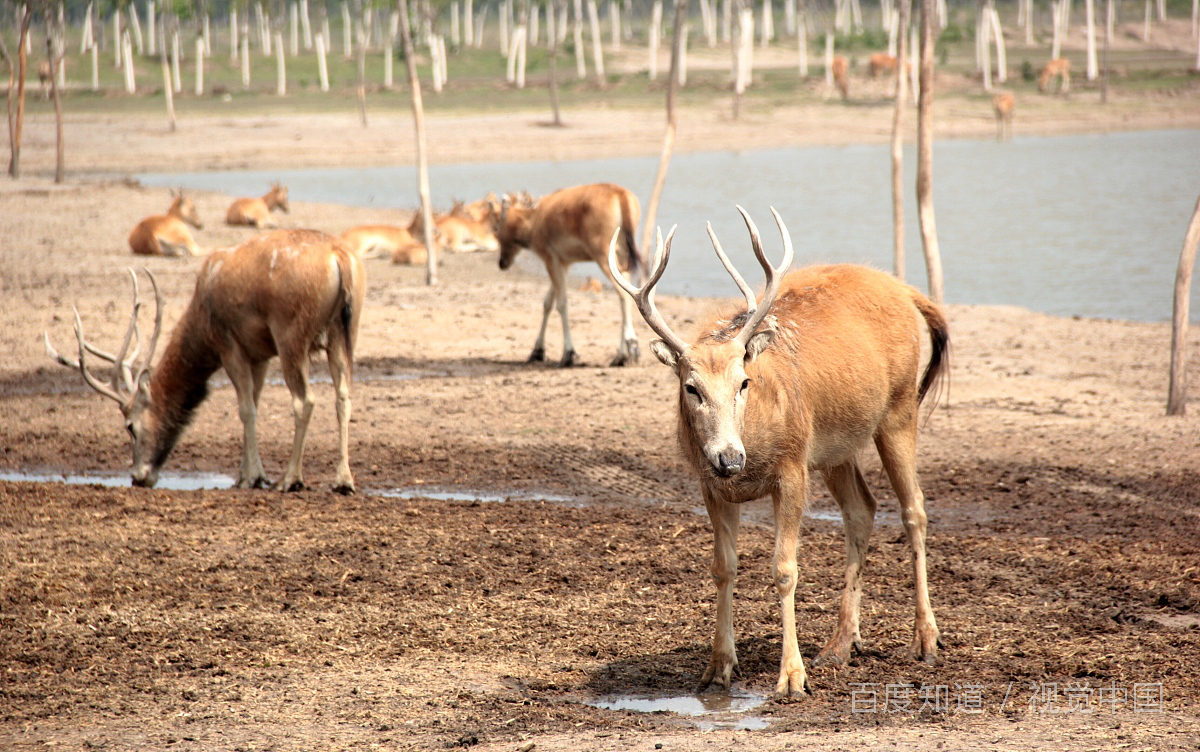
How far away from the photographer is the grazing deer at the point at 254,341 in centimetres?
959

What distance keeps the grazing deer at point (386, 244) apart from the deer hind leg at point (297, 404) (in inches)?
511

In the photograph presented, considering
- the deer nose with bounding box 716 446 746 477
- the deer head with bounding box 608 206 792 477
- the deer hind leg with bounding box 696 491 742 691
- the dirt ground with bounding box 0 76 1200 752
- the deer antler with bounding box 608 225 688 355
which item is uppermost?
the deer antler with bounding box 608 225 688 355

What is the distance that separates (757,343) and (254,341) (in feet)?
17.4

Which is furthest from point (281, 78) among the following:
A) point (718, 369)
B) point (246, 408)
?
point (718, 369)

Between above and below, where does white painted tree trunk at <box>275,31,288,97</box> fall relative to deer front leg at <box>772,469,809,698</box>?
above

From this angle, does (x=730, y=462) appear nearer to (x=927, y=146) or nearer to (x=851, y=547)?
(x=851, y=547)

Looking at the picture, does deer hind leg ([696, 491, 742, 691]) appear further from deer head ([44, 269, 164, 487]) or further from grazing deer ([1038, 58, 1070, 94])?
grazing deer ([1038, 58, 1070, 94])

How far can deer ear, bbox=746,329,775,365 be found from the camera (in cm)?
583

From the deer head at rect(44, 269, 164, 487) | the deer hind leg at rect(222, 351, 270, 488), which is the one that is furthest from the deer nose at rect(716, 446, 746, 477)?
the deer head at rect(44, 269, 164, 487)

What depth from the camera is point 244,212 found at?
1033 inches

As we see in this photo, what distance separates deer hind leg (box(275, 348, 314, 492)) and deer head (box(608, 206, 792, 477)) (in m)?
4.22

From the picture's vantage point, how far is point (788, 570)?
6039 millimetres

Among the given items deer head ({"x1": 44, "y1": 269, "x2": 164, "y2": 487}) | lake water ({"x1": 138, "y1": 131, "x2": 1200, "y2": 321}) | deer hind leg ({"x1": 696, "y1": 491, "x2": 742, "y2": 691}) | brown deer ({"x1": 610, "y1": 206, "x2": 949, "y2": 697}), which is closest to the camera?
brown deer ({"x1": 610, "y1": 206, "x2": 949, "y2": 697})

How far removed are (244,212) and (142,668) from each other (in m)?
Answer: 21.1
